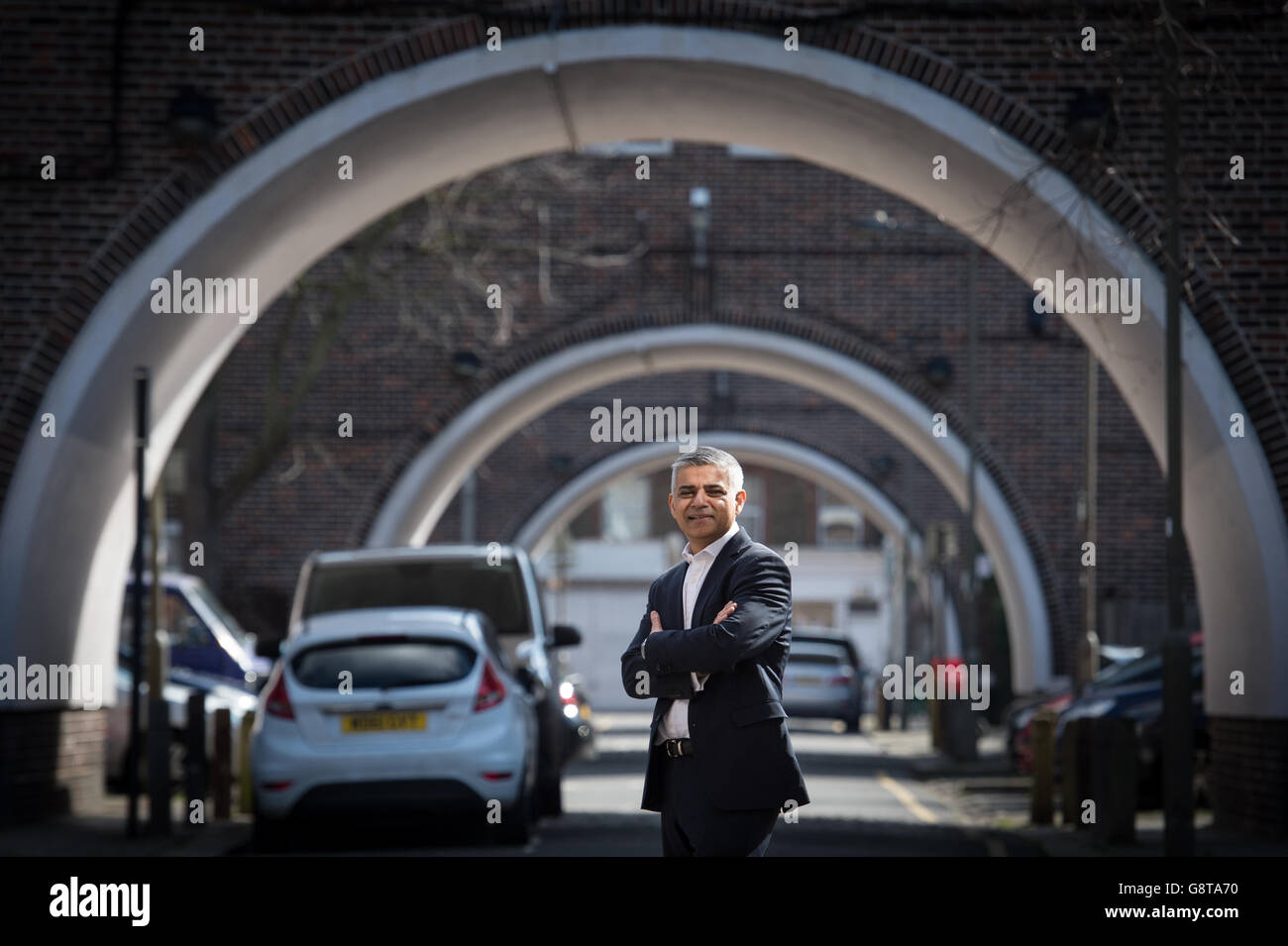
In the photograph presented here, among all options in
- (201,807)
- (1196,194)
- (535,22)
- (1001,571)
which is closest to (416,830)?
(201,807)

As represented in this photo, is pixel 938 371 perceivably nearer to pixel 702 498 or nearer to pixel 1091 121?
pixel 1091 121

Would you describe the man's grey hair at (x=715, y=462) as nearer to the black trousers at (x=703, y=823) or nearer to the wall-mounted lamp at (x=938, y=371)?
the black trousers at (x=703, y=823)

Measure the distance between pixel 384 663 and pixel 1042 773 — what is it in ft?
17.8

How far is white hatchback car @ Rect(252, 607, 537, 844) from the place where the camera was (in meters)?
13.0

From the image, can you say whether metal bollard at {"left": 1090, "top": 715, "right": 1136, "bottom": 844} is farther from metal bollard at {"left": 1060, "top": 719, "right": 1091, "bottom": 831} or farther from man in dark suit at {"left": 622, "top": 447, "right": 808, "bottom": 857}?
man in dark suit at {"left": 622, "top": 447, "right": 808, "bottom": 857}

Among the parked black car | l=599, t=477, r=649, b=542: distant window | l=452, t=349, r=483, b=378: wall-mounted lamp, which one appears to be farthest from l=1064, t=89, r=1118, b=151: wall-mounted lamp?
l=599, t=477, r=649, b=542: distant window

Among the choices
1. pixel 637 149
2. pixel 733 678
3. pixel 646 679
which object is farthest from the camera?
pixel 637 149

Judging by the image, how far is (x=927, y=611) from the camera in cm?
3369

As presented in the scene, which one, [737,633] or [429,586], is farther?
[429,586]

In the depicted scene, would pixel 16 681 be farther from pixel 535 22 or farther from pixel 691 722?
pixel 691 722

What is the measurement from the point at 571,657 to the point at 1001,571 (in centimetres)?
3446

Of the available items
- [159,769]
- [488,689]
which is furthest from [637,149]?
[488,689]

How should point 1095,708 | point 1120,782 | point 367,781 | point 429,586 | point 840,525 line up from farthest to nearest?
point 840,525 → point 1095,708 → point 429,586 → point 1120,782 → point 367,781

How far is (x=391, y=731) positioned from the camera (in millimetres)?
13141
